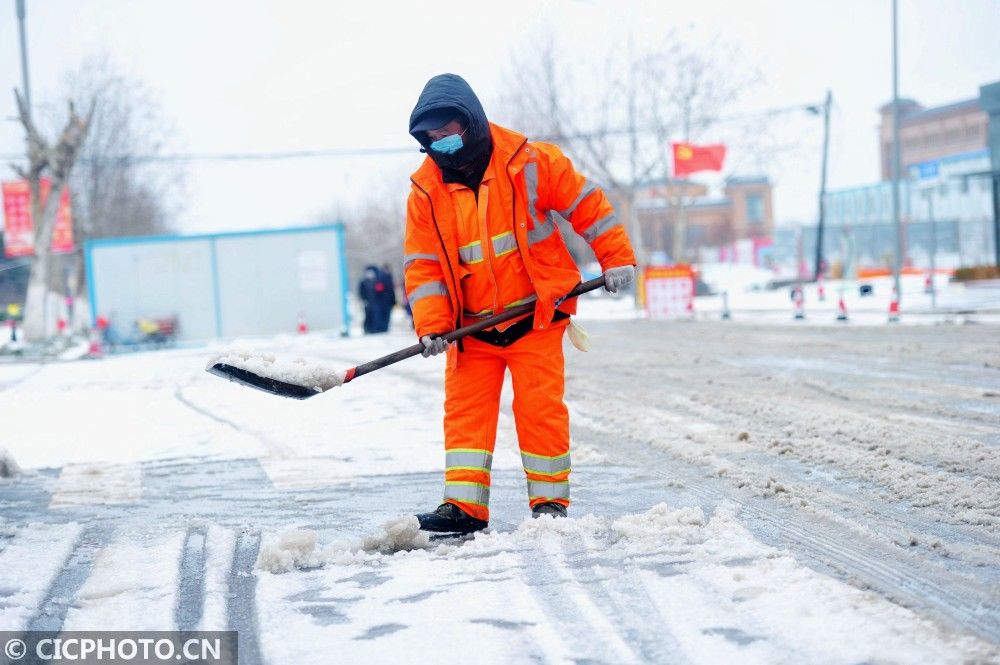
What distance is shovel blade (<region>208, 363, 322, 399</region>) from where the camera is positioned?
4.80m

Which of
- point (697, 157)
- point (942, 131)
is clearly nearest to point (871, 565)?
point (697, 157)

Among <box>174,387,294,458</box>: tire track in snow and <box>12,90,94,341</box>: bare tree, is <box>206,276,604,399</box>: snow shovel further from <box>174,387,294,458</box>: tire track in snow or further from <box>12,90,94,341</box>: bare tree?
<box>12,90,94,341</box>: bare tree

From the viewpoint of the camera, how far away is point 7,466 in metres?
6.48

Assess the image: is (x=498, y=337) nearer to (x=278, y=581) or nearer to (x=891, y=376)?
(x=278, y=581)

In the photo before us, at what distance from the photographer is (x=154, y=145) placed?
40.0 meters

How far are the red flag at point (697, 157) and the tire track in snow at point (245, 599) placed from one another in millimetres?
31775

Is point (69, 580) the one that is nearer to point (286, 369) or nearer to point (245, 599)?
point (245, 599)

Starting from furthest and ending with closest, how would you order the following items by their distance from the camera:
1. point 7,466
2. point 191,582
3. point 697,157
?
point 697,157
point 7,466
point 191,582

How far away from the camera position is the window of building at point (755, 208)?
102m

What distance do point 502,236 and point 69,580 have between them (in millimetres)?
1922

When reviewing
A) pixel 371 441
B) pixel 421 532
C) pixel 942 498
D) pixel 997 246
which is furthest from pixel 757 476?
pixel 997 246

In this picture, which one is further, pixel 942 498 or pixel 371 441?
pixel 371 441

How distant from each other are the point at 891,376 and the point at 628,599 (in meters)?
6.86

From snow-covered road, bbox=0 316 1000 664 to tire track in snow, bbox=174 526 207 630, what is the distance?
11mm
